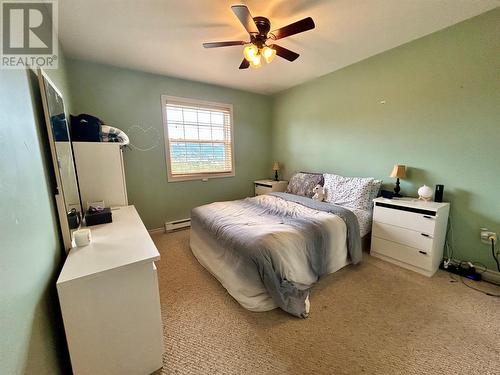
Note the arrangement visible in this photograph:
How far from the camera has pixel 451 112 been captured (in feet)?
7.11

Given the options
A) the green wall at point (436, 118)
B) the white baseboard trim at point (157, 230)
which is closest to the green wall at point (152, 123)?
the white baseboard trim at point (157, 230)

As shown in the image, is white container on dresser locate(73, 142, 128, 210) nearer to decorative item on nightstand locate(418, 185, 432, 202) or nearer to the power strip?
decorative item on nightstand locate(418, 185, 432, 202)

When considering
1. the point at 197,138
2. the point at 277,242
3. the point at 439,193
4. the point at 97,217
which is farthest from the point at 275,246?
the point at 197,138

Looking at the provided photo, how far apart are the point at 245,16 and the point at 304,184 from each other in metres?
2.45

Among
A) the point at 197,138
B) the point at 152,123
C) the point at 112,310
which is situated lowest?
the point at 112,310

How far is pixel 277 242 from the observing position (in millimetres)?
1725

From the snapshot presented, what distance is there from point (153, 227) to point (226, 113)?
2.48 meters

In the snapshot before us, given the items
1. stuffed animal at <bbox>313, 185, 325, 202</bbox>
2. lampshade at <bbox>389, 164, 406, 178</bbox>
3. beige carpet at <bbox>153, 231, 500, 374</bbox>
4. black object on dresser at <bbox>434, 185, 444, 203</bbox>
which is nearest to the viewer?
beige carpet at <bbox>153, 231, 500, 374</bbox>

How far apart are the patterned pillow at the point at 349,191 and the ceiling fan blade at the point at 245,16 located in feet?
7.14

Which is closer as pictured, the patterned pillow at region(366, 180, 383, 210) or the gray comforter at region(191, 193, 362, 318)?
the gray comforter at region(191, 193, 362, 318)

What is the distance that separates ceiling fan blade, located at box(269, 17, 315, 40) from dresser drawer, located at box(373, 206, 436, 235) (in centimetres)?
206

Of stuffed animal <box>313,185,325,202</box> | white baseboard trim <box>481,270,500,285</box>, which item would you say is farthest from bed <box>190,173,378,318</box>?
white baseboard trim <box>481,270,500,285</box>

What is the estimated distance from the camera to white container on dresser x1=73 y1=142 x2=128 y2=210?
210cm

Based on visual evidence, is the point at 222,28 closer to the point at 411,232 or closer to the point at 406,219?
the point at 406,219
